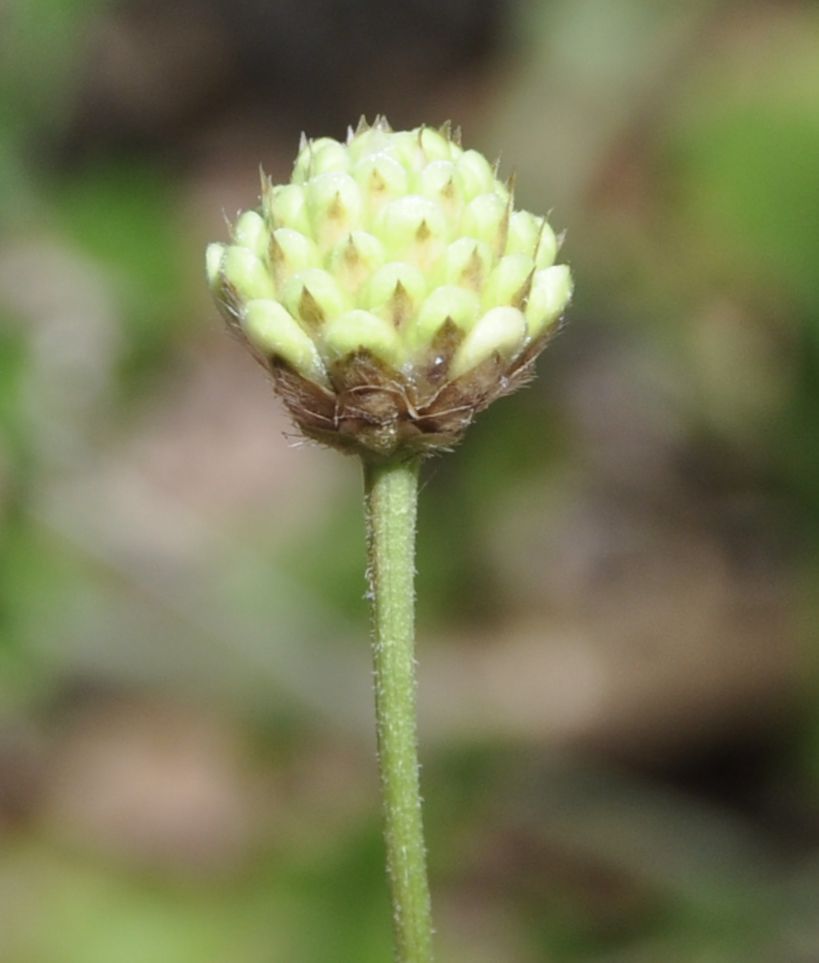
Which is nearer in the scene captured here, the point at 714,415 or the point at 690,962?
the point at 690,962

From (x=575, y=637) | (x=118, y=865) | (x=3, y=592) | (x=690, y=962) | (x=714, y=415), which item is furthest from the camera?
(x=575, y=637)

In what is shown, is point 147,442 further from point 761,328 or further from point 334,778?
point 761,328

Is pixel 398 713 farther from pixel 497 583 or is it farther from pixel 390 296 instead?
pixel 497 583

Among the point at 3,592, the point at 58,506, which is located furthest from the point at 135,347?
the point at 3,592

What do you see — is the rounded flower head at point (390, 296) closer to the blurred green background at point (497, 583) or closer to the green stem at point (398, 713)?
the green stem at point (398, 713)

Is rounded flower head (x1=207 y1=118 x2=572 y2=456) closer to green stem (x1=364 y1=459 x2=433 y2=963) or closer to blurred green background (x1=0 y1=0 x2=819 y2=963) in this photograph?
green stem (x1=364 y1=459 x2=433 y2=963)

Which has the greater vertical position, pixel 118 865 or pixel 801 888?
pixel 118 865
